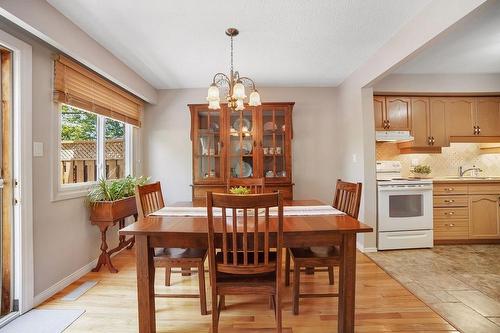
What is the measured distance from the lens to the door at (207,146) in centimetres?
367

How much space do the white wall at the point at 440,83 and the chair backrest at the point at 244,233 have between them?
2.93 meters

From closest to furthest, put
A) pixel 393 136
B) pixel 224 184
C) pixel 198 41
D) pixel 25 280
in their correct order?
pixel 25 280 < pixel 198 41 < pixel 393 136 < pixel 224 184

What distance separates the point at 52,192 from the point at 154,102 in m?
2.12

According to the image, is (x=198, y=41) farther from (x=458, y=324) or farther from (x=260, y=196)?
(x=458, y=324)

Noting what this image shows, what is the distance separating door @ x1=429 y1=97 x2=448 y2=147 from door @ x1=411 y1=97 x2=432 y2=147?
60mm

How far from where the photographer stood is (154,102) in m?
3.96

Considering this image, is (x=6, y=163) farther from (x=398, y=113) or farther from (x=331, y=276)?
(x=398, y=113)

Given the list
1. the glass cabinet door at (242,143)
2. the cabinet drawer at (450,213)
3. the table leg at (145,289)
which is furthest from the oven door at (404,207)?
the table leg at (145,289)

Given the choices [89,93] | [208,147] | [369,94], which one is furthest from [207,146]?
[369,94]

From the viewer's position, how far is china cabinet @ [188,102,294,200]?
3.66m

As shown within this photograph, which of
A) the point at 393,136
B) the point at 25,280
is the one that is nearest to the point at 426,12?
the point at 393,136

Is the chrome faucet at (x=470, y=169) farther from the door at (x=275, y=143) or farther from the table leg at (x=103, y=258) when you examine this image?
the table leg at (x=103, y=258)

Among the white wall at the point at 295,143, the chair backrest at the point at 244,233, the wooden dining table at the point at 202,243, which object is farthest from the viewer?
the white wall at the point at 295,143

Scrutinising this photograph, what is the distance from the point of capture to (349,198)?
83.7 inches
